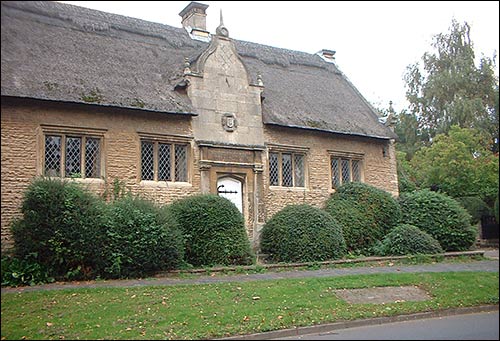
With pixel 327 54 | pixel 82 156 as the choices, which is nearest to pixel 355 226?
pixel 82 156

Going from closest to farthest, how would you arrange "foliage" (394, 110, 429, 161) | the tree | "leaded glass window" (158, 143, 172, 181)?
1. "leaded glass window" (158, 143, 172, 181)
2. the tree
3. "foliage" (394, 110, 429, 161)

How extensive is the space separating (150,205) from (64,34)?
6.10 m

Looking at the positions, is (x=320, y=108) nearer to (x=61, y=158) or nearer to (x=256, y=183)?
(x=256, y=183)

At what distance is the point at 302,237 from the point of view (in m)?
17.8

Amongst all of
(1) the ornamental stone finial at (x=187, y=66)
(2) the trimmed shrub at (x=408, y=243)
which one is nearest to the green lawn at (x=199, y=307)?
(2) the trimmed shrub at (x=408, y=243)

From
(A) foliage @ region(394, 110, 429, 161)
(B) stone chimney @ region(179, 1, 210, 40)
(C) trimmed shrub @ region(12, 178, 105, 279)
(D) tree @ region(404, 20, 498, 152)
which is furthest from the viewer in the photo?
(A) foliage @ region(394, 110, 429, 161)

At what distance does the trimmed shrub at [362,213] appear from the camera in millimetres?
20297

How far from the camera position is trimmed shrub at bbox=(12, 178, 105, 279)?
44.6 feet

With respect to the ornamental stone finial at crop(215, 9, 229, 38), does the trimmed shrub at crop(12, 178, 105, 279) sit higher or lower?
lower

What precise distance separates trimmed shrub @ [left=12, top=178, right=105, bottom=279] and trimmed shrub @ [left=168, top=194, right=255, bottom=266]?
300 centimetres

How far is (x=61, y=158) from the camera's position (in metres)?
16.8

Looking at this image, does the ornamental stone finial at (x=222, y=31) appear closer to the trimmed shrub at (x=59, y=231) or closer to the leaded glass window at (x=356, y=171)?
the leaded glass window at (x=356, y=171)

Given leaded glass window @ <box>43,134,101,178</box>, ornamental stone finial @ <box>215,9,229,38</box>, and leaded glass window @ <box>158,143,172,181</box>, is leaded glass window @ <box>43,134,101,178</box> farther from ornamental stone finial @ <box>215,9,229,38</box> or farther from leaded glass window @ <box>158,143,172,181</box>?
ornamental stone finial @ <box>215,9,229,38</box>

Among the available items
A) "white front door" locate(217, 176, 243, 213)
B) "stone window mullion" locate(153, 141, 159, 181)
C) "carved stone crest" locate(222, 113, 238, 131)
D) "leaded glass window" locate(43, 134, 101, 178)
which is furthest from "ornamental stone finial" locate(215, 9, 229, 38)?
"leaded glass window" locate(43, 134, 101, 178)
